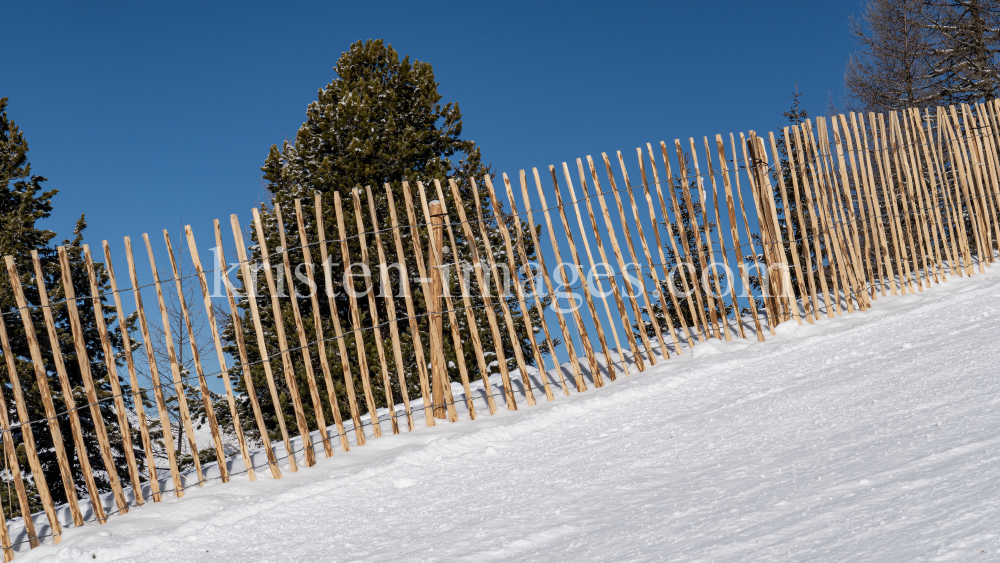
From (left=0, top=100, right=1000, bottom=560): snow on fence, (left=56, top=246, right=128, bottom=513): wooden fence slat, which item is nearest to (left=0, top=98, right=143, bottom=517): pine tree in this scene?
(left=0, top=100, right=1000, bottom=560): snow on fence

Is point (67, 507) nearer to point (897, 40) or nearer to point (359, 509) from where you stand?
point (359, 509)

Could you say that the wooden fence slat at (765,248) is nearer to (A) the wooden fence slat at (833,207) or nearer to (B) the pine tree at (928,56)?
(A) the wooden fence slat at (833,207)

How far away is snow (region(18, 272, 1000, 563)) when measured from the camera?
2.57m

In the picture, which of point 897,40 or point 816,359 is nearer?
point 816,359

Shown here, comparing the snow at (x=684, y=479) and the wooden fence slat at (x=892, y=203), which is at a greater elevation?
the wooden fence slat at (x=892, y=203)

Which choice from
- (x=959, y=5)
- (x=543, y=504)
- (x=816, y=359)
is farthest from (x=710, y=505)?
(x=959, y=5)

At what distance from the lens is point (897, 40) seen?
16938 millimetres

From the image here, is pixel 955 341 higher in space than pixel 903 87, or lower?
lower

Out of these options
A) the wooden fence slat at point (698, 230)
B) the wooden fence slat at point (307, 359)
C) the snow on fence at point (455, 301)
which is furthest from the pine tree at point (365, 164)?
the wooden fence slat at point (307, 359)

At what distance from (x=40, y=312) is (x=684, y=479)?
919 centimetres

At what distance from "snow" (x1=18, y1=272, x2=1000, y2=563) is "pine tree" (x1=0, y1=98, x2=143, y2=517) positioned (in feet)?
18.5

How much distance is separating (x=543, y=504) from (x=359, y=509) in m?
1.14

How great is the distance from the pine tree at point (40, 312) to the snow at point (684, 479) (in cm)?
565

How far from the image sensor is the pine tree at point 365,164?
36.7ft
